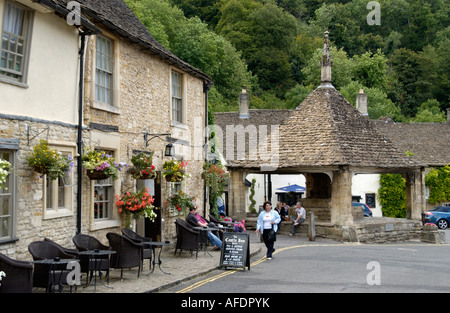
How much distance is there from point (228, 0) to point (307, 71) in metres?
12.6

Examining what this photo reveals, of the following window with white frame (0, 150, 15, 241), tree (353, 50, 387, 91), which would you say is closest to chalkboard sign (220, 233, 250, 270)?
window with white frame (0, 150, 15, 241)

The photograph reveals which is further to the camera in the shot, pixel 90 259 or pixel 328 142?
pixel 328 142

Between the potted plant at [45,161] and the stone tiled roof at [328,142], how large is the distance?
14.0 meters

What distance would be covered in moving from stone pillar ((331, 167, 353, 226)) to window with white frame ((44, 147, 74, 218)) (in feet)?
42.9

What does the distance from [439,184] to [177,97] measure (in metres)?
27.7

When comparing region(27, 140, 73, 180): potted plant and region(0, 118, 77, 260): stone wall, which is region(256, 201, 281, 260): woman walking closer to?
region(0, 118, 77, 260): stone wall

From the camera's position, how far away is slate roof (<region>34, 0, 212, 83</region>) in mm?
12492

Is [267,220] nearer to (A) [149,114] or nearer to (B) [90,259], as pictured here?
(A) [149,114]

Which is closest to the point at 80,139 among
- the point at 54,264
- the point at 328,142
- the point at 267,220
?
the point at 54,264

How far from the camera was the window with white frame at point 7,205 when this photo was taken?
392 inches

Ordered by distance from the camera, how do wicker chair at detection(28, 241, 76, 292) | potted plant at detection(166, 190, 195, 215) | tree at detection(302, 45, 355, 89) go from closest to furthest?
wicker chair at detection(28, 241, 76, 292)
potted plant at detection(166, 190, 195, 215)
tree at detection(302, 45, 355, 89)

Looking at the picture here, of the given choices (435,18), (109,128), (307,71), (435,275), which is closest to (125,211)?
(109,128)

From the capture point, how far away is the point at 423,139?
43312 mm
